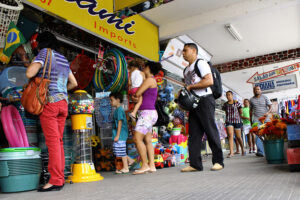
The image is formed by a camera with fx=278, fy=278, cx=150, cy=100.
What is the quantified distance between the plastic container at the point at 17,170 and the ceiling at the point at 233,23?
4.50 metres

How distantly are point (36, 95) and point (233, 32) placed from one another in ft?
22.1

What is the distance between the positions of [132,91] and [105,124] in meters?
0.84

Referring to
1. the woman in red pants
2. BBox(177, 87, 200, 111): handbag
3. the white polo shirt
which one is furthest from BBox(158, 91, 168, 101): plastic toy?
the woman in red pants

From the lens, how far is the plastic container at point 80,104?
3.28 m

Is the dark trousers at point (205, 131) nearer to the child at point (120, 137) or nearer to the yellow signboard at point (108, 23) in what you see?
the child at point (120, 137)

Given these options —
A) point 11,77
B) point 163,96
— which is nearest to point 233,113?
point 163,96

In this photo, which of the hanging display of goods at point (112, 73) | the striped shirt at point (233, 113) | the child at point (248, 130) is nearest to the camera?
the hanging display of goods at point (112, 73)

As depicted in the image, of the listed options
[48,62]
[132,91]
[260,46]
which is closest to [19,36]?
[48,62]

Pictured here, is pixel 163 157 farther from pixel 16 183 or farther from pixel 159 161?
pixel 16 183

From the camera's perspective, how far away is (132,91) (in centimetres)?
433

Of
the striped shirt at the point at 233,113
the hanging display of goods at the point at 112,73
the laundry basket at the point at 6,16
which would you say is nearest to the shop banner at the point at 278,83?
the striped shirt at the point at 233,113

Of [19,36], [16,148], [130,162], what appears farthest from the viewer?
[130,162]

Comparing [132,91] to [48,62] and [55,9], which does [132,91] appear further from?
[48,62]

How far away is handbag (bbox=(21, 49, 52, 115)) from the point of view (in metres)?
2.47
